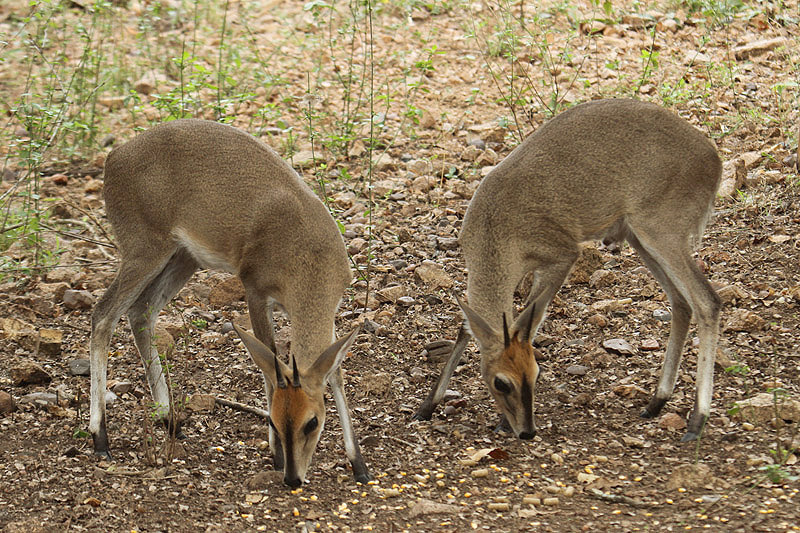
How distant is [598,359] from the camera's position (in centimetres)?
714

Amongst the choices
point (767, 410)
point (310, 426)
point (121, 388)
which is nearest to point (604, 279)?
point (767, 410)

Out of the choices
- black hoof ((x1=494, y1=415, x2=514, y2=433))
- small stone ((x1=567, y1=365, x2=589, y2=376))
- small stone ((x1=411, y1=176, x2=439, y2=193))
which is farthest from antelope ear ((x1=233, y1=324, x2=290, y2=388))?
small stone ((x1=411, y1=176, x2=439, y2=193))

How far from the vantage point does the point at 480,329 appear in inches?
244

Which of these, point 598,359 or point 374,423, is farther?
point 598,359

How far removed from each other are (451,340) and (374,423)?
3.72 ft

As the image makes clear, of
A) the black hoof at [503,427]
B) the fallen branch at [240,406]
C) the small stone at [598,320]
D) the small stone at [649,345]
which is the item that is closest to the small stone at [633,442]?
the black hoof at [503,427]

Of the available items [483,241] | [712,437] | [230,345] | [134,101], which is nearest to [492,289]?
[483,241]

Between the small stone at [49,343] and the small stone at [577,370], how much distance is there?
12.3 ft

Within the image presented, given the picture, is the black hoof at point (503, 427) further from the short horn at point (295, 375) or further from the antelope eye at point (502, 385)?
the short horn at point (295, 375)

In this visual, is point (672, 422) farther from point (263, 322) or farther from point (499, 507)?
point (263, 322)

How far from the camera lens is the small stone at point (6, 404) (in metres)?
6.51

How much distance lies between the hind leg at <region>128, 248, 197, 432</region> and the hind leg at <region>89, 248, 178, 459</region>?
0.67 feet

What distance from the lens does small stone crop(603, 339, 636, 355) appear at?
23.7 ft

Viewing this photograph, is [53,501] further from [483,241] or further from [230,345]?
[483,241]
